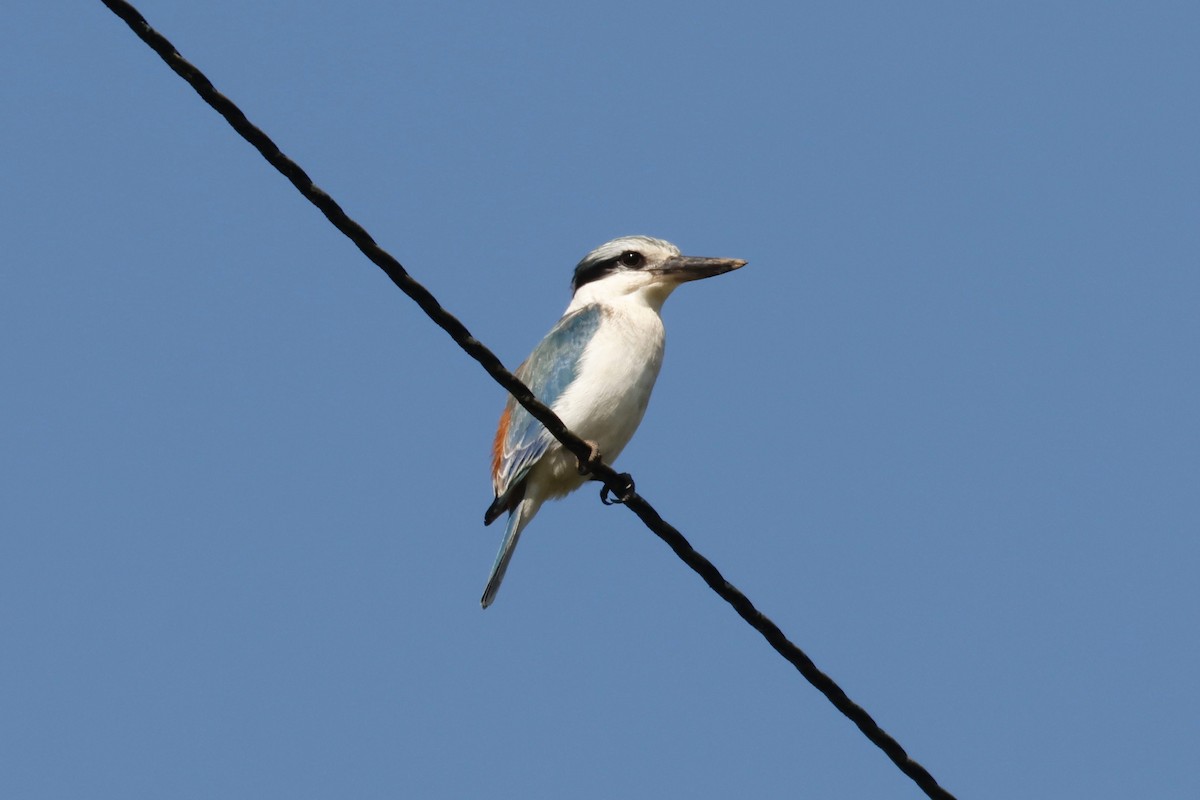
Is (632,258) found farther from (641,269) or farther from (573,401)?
(573,401)

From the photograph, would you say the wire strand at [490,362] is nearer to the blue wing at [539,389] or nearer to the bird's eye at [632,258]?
the blue wing at [539,389]

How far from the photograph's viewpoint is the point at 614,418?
6266 millimetres

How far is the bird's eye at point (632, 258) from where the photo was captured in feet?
24.0

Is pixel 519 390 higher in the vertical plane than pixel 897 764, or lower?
higher

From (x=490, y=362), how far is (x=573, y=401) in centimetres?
239

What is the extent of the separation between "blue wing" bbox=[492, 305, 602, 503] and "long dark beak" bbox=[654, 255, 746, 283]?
581 millimetres

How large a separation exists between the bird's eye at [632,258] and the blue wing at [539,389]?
59cm

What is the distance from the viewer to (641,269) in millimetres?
7258

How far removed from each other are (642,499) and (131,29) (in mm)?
1882

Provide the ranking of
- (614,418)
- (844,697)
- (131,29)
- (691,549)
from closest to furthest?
(131,29)
(844,697)
(691,549)
(614,418)

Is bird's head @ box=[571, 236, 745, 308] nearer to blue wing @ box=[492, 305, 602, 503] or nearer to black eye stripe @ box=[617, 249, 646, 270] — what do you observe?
black eye stripe @ box=[617, 249, 646, 270]

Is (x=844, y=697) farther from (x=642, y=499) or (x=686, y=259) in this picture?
(x=686, y=259)

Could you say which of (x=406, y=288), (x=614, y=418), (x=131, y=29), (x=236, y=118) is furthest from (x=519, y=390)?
(x=614, y=418)

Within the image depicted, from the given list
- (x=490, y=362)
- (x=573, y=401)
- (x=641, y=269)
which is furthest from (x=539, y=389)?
(x=490, y=362)
